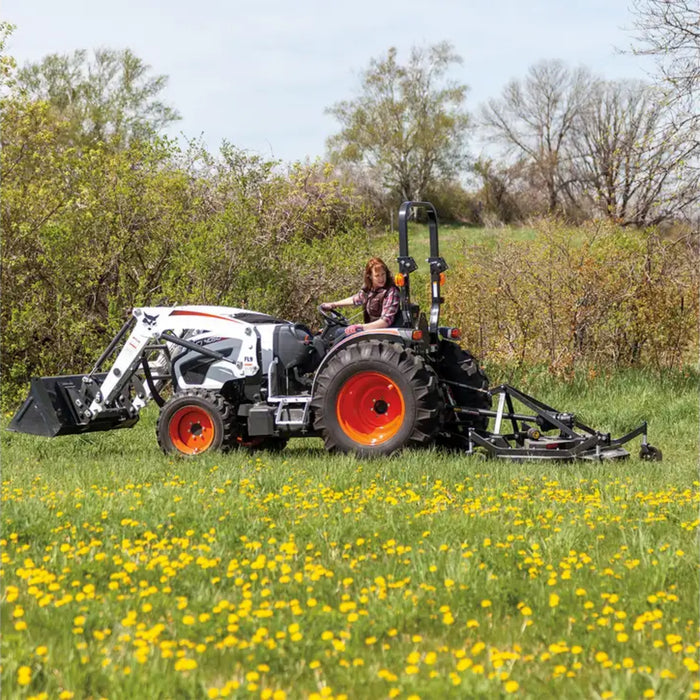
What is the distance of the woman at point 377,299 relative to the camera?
8695 mm

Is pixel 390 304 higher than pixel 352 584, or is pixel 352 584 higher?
pixel 390 304

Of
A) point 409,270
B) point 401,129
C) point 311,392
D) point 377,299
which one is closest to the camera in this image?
point 409,270

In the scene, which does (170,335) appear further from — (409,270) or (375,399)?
(409,270)

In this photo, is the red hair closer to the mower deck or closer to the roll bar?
the roll bar

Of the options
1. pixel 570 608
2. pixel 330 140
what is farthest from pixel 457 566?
pixel 330 140

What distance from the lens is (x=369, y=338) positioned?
8578 millimetres

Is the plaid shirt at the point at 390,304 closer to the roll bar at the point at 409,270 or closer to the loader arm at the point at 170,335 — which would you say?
the roll bar at the point at 409,270

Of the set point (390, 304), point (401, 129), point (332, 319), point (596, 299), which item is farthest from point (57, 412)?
point (401, 129)

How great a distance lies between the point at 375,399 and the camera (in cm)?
851

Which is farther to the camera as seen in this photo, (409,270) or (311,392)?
(311,392)

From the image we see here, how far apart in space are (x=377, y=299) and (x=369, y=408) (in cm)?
111

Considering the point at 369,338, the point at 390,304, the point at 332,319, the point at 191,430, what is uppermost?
the point at 390,304

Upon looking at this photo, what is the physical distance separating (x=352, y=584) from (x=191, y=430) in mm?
4770

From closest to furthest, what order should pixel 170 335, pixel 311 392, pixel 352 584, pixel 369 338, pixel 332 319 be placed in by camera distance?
pixel 352 584 < pixel 369 338 < pixel 311 392 < pixel 170 335 < pixel 332 319
